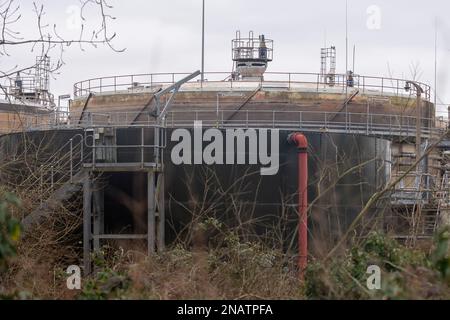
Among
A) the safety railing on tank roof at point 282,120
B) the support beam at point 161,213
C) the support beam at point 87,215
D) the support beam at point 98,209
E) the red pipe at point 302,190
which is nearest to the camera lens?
the red pipe at point 302,190

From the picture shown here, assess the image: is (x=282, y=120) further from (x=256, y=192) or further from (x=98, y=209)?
(x=98, y=209)

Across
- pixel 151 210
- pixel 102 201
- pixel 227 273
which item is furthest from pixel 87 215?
pixel 227 273

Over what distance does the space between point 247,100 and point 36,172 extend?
24.3 feet

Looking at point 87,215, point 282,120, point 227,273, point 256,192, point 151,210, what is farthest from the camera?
point 282,120

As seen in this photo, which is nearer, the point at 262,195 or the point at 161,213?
the point at 161,213

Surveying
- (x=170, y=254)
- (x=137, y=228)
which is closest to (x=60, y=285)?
(x=170, y=254)

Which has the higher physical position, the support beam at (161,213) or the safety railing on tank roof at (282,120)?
the safety railing on tank roof at (282,120)

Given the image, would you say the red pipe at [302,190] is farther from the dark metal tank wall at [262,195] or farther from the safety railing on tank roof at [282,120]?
the safety railing on tank roof at [282,120]

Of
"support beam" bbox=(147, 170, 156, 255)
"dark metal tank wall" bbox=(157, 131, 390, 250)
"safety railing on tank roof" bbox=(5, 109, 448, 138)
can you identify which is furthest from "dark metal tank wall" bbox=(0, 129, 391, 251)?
"safety railing on tank roof" bbox=(5, 109, 448, 138)

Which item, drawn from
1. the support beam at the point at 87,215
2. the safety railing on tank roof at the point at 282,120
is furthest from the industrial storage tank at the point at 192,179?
the safety railing on tank roof at the point at 282,120

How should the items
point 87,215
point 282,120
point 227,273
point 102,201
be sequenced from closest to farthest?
point 227,273 < point 87,215 < point 102,201 < point 282,120

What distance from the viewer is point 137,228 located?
65.6 ft

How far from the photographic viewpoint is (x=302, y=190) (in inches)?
771

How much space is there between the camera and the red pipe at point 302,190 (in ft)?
60.9
